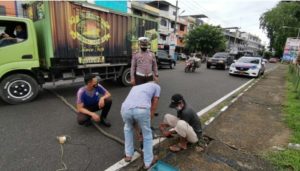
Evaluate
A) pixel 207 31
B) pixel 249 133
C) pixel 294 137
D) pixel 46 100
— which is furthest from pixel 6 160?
pixel 207 31

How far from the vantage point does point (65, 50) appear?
5.74 m

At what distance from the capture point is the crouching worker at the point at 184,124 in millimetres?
3020

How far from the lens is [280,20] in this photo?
34.6m

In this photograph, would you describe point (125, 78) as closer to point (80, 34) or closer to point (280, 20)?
point (80, 34)

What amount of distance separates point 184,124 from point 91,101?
198 cm

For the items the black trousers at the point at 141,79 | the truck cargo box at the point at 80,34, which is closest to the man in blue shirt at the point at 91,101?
the black trousers at the point at 141,79

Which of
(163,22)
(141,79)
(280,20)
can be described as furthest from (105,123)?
(280,20)

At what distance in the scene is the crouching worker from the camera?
302 centimetres

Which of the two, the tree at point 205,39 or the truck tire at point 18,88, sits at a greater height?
the tree at point 205,39

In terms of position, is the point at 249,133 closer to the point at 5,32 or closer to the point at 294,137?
the point at 294,137

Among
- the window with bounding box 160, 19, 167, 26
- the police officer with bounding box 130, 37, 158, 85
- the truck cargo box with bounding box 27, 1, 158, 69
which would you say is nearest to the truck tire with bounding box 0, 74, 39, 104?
the truck cargo box with bounding box 27, 1, 158, 69

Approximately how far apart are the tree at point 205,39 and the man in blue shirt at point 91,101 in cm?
2656

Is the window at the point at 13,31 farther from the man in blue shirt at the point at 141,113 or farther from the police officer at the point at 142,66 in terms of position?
the man in blue shirt at the point at 141,113

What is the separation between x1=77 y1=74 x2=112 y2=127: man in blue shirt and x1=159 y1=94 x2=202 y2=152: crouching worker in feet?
4.53
